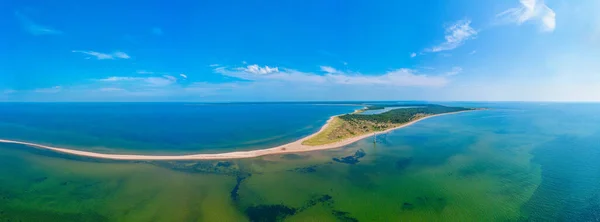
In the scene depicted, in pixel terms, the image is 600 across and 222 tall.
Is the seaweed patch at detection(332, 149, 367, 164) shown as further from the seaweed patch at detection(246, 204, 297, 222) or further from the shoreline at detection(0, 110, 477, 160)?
the seaweed patch at detection(246, 204, 297, 222)

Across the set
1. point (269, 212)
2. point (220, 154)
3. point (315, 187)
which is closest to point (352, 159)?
point (315, 187)

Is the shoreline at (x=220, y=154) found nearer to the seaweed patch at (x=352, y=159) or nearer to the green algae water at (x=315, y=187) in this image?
the green algae water at (x=315, y=187)

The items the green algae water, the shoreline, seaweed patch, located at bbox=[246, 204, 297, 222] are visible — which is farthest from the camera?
the shoreline

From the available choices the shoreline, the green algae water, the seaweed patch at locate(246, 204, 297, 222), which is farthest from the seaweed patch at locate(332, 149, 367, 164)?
the seaweed patch at locate(246, 204, 297, 222)

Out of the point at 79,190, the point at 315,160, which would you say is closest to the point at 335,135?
the point at 315,160

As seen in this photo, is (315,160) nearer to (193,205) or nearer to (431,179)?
(431,179)

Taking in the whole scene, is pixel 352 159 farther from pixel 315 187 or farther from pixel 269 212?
pixel 269 212

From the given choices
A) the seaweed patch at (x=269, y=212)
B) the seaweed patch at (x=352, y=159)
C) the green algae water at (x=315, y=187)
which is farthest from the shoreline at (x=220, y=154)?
the seaweed patch at (x=269, y=212)

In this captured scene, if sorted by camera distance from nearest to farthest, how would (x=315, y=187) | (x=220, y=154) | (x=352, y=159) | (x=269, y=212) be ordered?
(x=269, y=212) → (x=315, y=187) → (x=352, y=159) → (x=220, y=154)
